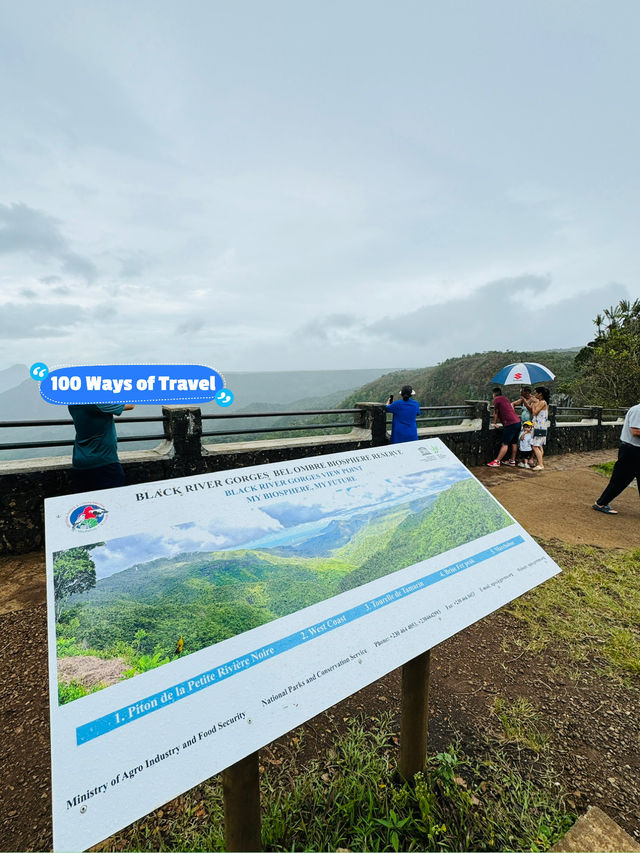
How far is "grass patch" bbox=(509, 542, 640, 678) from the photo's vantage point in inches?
115

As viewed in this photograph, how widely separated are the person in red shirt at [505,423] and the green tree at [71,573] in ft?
27.6

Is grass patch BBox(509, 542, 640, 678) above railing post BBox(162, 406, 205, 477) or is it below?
below

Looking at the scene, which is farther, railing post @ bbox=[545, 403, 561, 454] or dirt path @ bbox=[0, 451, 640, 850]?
railing post @ bbox=[545, 403, 561, 454]

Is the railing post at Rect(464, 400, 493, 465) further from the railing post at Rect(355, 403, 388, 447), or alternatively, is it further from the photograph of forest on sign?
the photograph of forest on sign

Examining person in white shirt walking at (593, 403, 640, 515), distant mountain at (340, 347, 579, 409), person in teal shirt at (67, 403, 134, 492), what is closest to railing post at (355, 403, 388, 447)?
person in white shirt walking at (593, 403, 640, 515)

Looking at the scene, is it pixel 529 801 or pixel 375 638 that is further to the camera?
pixel 529 801

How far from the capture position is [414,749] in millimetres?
1929

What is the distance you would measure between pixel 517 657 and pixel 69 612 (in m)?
2.92

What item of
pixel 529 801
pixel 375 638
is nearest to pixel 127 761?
pixel 375 638

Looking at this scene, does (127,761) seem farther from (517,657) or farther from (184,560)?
(517,657)

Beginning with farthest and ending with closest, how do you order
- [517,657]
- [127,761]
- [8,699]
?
[517,657], [8,699], [127,761]

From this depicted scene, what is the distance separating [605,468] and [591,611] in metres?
6.79

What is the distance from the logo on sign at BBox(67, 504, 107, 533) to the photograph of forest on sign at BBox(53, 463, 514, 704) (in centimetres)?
8

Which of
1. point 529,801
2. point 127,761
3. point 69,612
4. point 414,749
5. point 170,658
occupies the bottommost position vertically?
point 529,801
